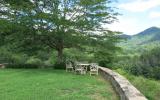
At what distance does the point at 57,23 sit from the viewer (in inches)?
956

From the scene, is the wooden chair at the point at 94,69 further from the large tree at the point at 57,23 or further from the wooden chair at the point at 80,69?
the large tree at the point at 57,23

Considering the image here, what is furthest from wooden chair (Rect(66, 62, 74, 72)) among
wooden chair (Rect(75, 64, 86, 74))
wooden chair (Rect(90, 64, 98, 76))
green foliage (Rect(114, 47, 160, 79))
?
green foliage (Rect(114, 47, 160, 79))

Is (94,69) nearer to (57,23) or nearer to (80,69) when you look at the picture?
(80,69)

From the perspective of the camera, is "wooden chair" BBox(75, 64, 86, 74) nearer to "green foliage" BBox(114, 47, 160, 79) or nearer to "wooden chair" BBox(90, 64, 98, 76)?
"wooden chair" BBox(90, 64, 98, 76)

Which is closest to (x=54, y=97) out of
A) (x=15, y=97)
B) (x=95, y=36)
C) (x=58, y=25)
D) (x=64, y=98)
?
(x=64, y=98)

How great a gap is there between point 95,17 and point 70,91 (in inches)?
594

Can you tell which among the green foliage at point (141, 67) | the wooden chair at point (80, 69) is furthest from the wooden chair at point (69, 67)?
the green foliage at point (141, 67)

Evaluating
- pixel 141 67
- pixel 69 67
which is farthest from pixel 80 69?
pixel 141 67

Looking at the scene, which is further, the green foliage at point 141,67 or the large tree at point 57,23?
the green foliage at point 141,67

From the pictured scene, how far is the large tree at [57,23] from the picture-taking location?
24.9 m

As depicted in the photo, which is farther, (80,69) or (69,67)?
(69,67)

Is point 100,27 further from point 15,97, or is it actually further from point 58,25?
point 15,97

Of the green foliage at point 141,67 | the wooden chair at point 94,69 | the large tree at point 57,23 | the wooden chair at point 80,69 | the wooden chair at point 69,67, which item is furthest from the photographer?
the green foliage at point 141,67

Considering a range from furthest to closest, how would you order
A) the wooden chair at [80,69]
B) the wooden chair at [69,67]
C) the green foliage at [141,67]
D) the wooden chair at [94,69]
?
the green foliage at [141,67] < the wooden chair at [69,67] < the wooden chair at [80,69] < the wooden chair at [94,69]
